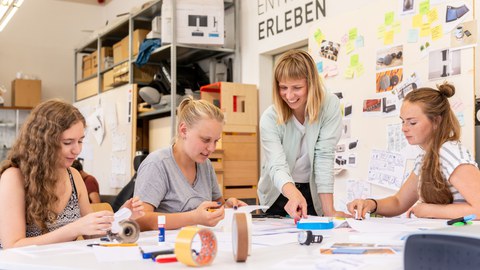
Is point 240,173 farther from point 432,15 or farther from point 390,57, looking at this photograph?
point 432,15

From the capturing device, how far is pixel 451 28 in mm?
2715

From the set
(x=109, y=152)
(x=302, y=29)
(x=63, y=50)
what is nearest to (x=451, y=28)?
(x=302, y=29)

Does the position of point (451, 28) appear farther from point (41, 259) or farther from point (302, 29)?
point (41, 259)

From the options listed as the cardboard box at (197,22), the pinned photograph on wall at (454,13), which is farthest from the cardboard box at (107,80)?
the pinned photograph on wall at (454,13)

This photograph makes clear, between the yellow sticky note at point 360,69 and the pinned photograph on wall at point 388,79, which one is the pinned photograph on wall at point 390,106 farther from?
the yellow sticky note at point 360,69

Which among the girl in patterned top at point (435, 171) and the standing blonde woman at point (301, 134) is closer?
the girl in patterned top at point (435, 171)

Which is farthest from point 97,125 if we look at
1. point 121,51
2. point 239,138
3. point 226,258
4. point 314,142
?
point 226,258

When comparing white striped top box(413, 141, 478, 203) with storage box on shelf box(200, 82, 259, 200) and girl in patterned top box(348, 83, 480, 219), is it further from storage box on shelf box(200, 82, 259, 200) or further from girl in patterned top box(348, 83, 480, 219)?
storage box on shelf box(200, 82, 259, 200)

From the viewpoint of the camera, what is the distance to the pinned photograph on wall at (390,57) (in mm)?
3021

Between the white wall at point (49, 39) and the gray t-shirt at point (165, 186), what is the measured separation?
5120mm

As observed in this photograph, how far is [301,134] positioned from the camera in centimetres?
224

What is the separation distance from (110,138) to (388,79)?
3511 mm

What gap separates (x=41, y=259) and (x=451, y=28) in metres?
2.29

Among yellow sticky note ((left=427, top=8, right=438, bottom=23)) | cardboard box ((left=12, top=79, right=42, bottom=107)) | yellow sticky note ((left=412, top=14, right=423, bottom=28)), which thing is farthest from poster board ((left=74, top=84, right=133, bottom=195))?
yellow sticky note ((left=427, top=8, right=438, bottom=23))
